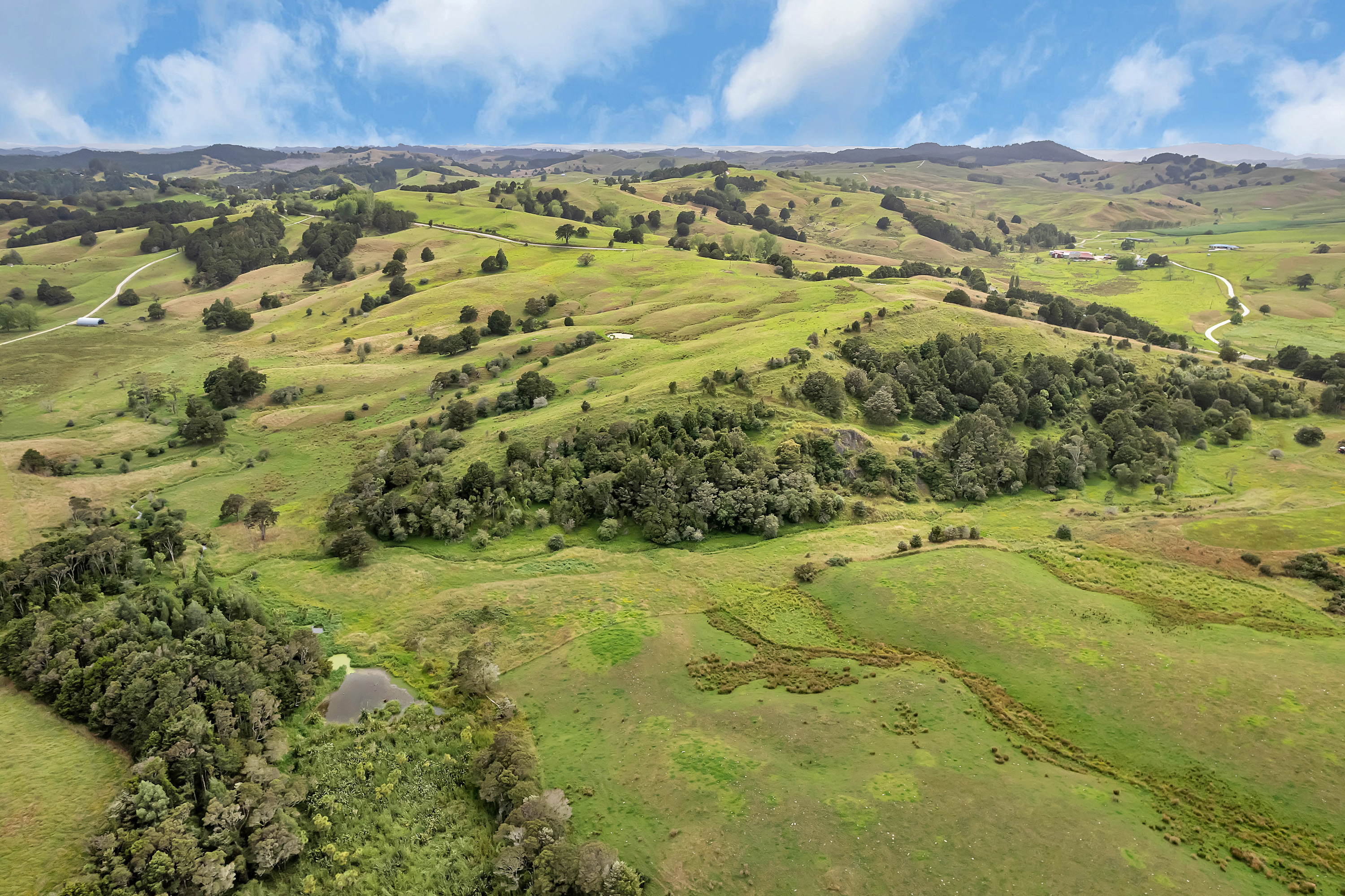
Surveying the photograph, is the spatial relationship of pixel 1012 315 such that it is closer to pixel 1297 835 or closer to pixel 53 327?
pixel 1297 835

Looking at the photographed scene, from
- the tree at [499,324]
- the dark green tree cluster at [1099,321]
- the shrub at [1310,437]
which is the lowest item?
the shrub at [1310,437]

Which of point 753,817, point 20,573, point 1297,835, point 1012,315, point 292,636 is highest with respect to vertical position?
point 1012,315

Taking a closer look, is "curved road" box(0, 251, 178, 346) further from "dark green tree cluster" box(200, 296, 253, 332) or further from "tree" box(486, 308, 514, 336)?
"tree" box(486, 308, 514, 336)

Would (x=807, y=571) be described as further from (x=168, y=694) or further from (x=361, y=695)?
(x=168, y=694)

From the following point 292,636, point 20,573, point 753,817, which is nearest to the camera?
point 753,817

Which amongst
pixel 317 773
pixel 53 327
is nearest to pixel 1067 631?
pixel 317 773

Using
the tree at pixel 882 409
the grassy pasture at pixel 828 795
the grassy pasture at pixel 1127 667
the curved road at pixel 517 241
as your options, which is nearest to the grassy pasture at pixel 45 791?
the grassy pasture at pixel 828 795

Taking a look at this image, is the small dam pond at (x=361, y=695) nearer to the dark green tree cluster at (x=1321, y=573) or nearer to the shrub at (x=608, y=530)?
the shrub at (x=608, y=530)
